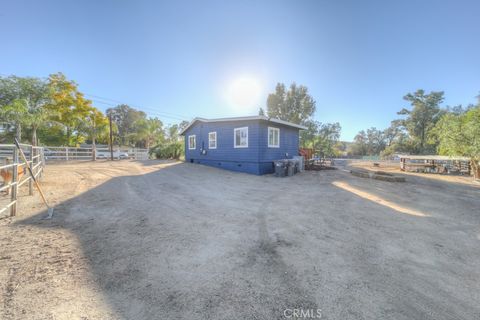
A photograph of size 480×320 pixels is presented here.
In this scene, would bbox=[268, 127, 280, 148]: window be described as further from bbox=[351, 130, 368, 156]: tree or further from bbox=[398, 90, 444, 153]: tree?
bbox=[351, 130, 368, 156]: tree

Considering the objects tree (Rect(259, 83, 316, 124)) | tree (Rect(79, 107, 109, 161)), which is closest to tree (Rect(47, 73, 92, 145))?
tree (Rect(79, 107, 109, 161))

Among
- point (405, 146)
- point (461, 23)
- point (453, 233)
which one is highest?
point (461, 23)

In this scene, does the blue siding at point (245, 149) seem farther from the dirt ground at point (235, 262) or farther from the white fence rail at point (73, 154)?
the white fence rail at point (73, 154)

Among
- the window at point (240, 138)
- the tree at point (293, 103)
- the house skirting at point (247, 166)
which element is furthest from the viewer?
the tree at point (293, 103)

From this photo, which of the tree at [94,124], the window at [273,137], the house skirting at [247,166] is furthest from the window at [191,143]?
the tree at [94,124]

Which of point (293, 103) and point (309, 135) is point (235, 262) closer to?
point (309, 135)

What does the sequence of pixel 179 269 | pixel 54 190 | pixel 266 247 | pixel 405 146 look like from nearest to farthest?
pixel 179 269, pixel 266 247, pixel 54 190, pixel 405 146

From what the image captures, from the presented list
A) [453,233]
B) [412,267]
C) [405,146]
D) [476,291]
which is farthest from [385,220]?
[405,146]

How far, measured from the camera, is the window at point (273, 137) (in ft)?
37.9

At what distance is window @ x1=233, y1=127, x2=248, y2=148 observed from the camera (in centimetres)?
1141

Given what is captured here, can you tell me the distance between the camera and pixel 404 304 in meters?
1.76

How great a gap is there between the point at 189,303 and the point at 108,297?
816 millimetres

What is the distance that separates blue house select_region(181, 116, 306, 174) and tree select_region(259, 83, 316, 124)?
19711mm

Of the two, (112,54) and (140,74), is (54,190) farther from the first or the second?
(140,74)
